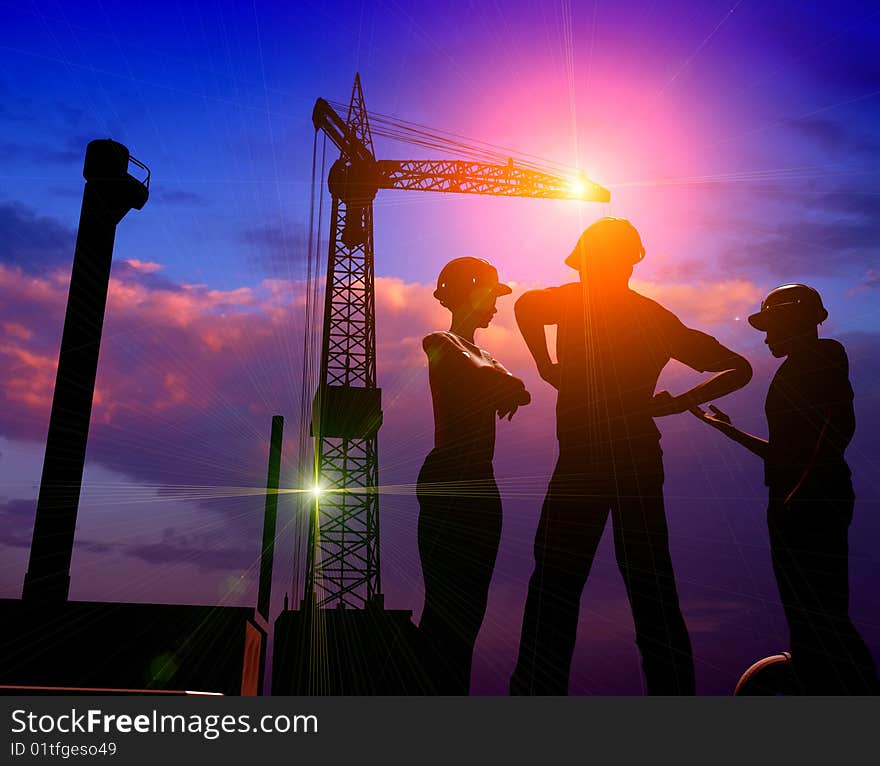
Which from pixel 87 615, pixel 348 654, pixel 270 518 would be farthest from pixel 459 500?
pixel 270 518

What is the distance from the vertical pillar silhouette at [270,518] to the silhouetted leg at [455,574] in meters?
13.8

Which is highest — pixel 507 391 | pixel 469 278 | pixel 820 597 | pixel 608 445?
pixel 469 278

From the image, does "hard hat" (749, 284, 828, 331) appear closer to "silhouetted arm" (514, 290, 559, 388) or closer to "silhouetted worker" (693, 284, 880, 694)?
"silhouetted worker" (693, 284, 880, 694)

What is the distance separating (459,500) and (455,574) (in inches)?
→ 16.3

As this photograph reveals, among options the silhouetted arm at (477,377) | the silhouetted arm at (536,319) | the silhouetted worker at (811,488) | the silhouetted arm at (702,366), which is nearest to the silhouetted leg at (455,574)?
the silhouetted arm at (477,377)

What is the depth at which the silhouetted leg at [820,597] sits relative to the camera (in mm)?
3691

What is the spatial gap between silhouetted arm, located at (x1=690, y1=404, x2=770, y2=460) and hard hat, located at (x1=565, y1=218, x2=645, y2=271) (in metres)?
1.18

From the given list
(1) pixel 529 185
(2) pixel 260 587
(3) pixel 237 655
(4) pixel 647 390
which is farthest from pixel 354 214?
(4) pixel 647 390

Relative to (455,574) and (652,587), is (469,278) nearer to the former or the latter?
(455,574)

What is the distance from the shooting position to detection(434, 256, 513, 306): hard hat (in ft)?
14.2

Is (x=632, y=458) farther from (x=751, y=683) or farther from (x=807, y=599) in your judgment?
(x=751, y=683)

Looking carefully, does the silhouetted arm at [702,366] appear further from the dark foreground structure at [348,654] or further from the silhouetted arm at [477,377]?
the dark foreground structure at [348,654]

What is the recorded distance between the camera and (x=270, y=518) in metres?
17.2
